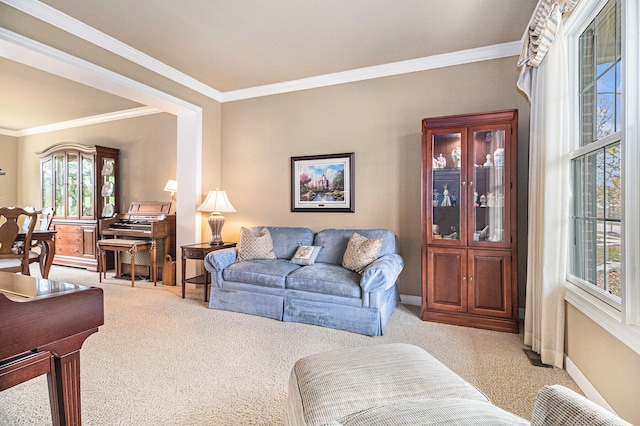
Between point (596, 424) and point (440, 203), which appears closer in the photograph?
point (596, 424)

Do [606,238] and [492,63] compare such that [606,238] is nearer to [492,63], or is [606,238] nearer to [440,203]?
[440,203]

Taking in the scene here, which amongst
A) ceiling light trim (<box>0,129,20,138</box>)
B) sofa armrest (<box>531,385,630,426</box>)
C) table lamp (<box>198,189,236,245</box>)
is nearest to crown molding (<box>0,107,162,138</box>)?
ceiling light trim (<box>0,129,20,138</box>)

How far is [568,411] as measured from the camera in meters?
0.81

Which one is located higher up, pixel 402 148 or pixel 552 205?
pixel 402 148

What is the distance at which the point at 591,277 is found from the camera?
210 centimetres

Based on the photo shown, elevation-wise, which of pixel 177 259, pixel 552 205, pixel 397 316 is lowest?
pixel 397 316

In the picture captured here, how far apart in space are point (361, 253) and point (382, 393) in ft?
6.98

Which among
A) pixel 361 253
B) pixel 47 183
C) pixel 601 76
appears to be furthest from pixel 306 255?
pixel 47 183

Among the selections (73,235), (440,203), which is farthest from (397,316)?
(73,235)

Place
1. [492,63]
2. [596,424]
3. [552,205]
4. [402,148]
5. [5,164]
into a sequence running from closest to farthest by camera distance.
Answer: [596,424], [552,205], [492,63], [402,148], [5,164]

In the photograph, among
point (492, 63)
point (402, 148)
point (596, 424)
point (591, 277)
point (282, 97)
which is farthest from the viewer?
point (282, 97)

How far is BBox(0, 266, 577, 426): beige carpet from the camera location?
178 cm

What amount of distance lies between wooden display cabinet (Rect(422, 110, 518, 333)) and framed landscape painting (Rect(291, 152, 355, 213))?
1.10 metres

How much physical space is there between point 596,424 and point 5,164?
9.78 metres
